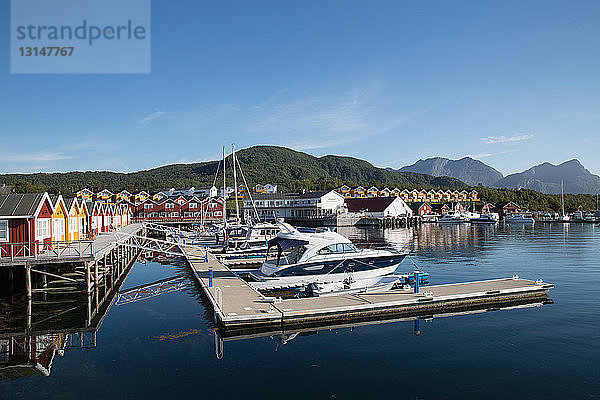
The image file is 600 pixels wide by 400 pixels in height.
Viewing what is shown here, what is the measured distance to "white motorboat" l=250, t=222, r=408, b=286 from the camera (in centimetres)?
2273

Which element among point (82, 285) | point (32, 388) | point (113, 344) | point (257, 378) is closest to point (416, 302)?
point (257, 378)

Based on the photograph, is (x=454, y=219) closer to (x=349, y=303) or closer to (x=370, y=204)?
(x=370, y=204)

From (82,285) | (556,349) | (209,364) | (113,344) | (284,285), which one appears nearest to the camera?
(209,364)

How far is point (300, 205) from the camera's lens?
351ft

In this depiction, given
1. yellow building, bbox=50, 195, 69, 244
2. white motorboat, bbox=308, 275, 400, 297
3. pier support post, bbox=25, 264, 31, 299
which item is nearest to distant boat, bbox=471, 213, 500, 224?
white motorboat, bbox=308, 275, 400, 297

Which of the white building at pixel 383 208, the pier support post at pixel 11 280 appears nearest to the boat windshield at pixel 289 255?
the pier support post at pixel 11 280

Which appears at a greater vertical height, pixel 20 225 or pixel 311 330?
pixel 20 225

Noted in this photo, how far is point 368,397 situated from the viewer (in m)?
11.4

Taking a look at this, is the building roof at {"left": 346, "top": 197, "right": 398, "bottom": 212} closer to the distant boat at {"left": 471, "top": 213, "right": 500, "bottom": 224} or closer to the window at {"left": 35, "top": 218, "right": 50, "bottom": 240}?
the distant boat at {"left": 471, "top": 213, "right": 500, "bottom": 224}

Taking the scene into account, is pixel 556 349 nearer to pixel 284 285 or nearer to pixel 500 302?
pixel 500 302

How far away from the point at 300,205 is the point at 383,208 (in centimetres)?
1988

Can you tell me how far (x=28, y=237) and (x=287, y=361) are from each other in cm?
1683

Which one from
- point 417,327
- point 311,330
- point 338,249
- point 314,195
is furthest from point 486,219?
point 311,330

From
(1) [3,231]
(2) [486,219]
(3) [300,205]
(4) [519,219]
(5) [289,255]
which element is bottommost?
(4) [519,219]
